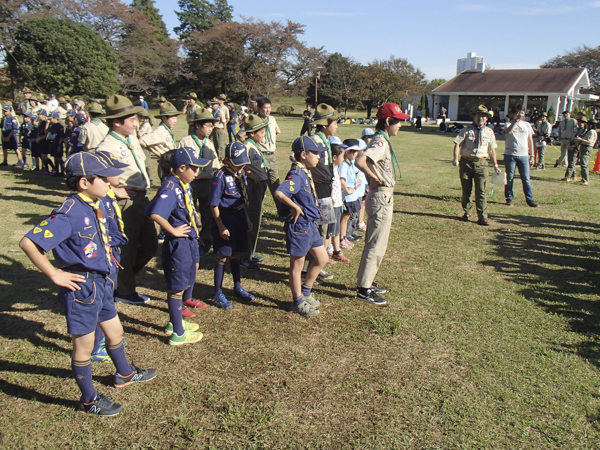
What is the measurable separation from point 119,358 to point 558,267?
6.14 metres

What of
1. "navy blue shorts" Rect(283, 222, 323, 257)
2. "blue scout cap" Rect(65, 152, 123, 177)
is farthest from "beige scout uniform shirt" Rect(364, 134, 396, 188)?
"blue scout cap" Rect(65, 152, 123, 177)

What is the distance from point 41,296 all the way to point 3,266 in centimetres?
139

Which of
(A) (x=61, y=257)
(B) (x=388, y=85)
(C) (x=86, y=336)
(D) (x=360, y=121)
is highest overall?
(B) (x=388, y=85)

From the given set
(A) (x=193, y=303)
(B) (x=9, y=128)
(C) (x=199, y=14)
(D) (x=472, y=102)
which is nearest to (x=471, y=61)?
(D) (x=472, y=102)

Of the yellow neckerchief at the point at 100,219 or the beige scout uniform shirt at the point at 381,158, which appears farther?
the beige scout uniform shirt at the point at 381,158

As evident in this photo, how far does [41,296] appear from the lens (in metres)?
5.25

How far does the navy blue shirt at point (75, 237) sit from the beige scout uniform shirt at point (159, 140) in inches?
121

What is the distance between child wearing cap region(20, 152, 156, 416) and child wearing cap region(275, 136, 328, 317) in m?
1.81

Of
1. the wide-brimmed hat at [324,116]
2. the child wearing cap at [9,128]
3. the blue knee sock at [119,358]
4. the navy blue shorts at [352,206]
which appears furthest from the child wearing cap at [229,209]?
the child wearing cap at [9,128]

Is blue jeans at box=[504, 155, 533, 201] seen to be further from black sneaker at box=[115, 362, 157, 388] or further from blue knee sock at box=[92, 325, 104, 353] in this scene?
blue knee sock at box=[92, 325, 104, 353]

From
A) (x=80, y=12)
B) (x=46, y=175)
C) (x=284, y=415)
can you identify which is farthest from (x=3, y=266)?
(x=80, y=12)

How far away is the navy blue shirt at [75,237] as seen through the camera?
2824 mm

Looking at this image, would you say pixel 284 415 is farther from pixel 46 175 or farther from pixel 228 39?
pixel 228 39

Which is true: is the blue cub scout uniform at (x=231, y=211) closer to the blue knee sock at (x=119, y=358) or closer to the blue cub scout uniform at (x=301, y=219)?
the blue cub scout uniform at (x=301, y=219)
